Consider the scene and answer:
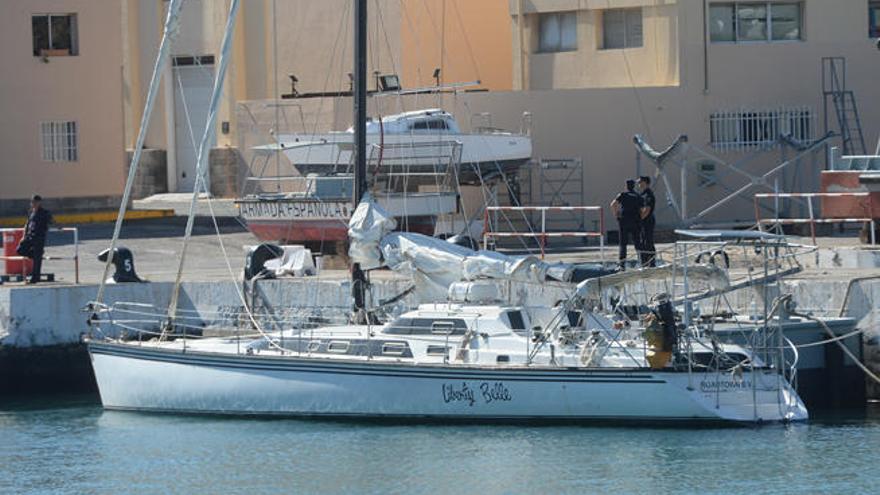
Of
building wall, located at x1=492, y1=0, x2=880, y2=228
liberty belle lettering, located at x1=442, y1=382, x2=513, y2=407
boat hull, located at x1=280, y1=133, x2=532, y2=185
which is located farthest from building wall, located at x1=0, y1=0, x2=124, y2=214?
liberty belle lettering, located at x1=442, y1=382, x2=513, y2=407

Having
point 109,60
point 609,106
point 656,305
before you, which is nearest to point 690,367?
point 656,305

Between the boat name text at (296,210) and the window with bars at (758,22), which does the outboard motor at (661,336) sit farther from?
the window with bars at (758,22)

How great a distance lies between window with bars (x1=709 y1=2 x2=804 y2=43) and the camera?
3931 centimetres

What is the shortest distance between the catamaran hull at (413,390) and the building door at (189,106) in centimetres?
1702

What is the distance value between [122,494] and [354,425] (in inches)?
177

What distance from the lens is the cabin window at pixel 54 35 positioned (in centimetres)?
4806

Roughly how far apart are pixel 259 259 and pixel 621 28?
38.1 ft

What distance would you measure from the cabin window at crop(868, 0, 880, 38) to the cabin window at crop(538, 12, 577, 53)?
597cm

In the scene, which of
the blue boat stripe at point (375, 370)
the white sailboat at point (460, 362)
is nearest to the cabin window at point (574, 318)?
the white sailboat at point (460, 362)

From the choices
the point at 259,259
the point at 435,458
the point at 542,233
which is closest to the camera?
the point at 435,458

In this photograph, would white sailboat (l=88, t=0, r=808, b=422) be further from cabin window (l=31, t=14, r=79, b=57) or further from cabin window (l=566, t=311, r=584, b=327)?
cabin window (l=31, t=14, r=79, b=57)

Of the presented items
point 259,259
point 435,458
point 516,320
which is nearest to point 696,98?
point 259,259

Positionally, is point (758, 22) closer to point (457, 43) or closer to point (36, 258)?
point (457, 43)

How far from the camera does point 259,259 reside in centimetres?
3155
